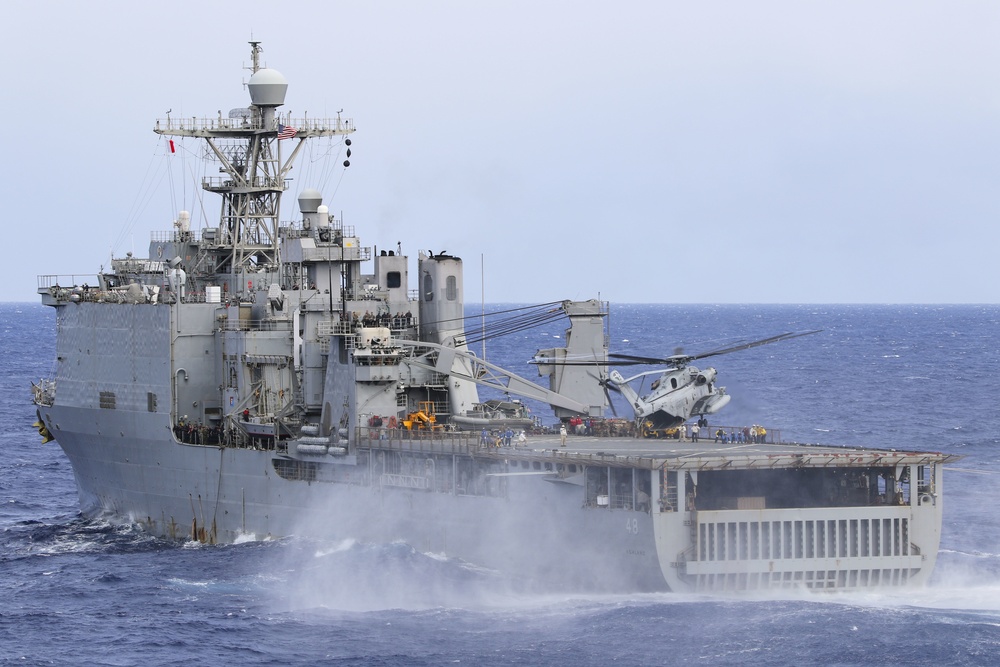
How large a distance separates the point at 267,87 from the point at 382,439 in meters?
17.6

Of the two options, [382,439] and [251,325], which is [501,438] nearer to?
[382,439]

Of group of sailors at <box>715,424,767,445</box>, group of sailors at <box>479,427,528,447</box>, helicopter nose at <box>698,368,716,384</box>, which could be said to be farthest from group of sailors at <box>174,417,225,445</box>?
group of sailors at <box>715,424,767,445</box>

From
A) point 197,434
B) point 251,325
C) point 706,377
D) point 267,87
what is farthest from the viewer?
point 267,87

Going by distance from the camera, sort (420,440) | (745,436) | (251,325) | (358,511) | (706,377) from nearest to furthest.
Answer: (745,436) → (420,440) → (706,377) → (358,511) → (251,325)

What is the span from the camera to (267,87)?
6247cm

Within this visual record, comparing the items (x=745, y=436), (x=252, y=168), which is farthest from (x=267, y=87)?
(x=745, y=436)

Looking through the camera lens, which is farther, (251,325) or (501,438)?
(251,325)

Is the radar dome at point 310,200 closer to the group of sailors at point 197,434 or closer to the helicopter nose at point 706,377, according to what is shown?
the group of sailors at point 197,434

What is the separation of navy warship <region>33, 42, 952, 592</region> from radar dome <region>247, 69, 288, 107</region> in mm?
132

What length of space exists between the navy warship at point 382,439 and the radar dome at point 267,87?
0.43 feet

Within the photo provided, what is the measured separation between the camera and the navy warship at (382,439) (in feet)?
147

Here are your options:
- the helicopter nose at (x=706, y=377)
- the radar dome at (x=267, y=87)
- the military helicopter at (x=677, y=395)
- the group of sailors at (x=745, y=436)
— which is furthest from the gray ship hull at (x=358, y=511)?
the radar dome at (x=267, y=87)

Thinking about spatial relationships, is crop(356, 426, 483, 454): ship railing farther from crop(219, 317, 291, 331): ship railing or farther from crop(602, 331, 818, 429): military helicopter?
crop(219, 317, 291, 331): ship railing

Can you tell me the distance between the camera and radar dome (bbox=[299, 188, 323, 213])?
199ft
